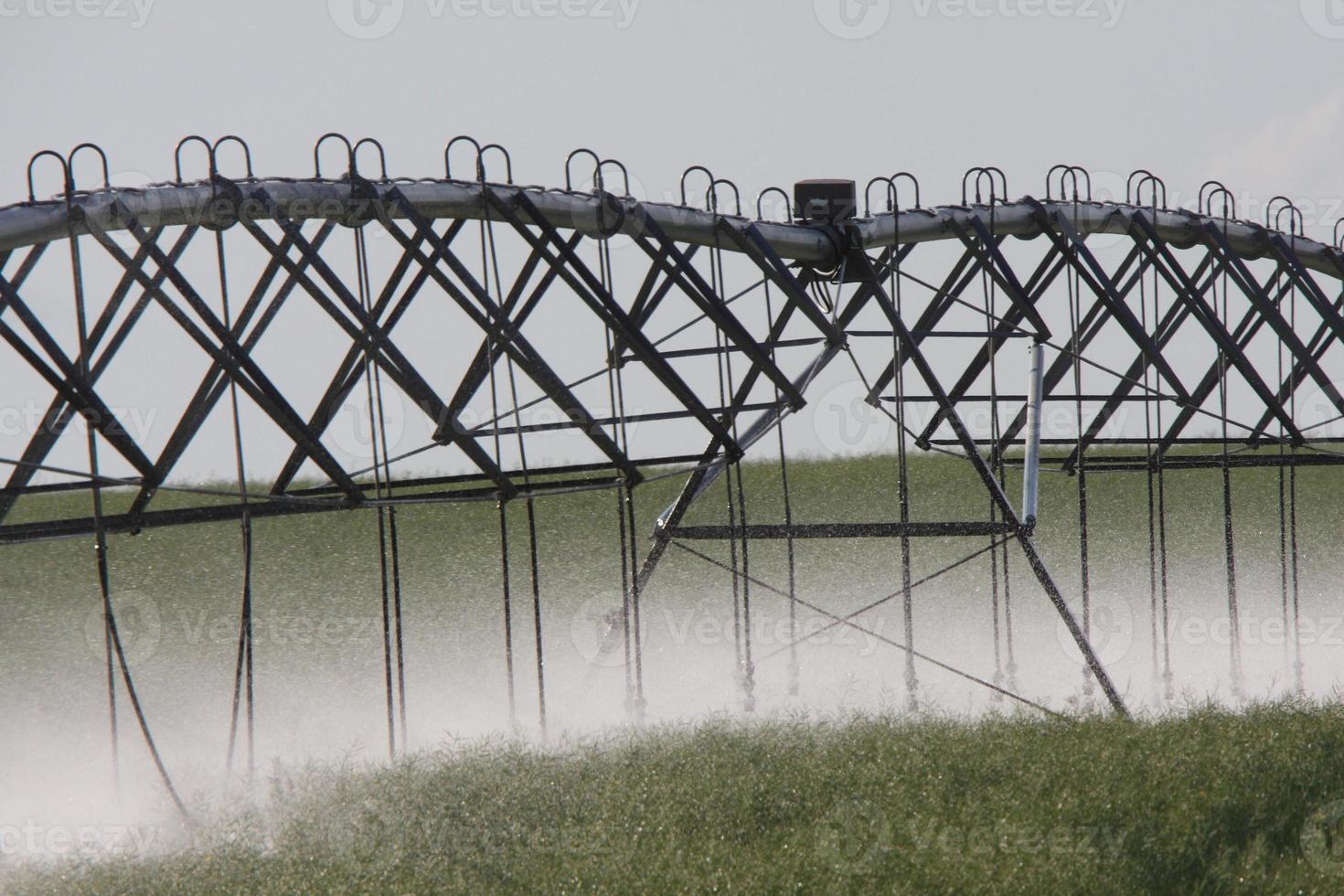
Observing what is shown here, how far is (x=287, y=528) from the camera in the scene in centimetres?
3350

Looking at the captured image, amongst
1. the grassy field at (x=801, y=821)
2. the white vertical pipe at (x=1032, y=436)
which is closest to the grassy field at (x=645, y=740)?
the grassy field at (x=801, y=821)

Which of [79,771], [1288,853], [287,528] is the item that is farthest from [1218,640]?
[287,528]

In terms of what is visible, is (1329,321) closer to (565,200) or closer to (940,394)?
(940,394)

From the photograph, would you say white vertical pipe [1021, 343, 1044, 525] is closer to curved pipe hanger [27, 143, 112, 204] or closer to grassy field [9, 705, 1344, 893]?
grassy field [9, 705, 1344, 893]

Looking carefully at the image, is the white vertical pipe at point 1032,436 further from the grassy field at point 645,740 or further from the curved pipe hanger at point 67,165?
the curved pipe hanger at point 67,165

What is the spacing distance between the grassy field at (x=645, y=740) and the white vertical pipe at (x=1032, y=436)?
2.01 metres

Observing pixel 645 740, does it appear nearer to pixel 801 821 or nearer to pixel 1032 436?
pixel 801 821

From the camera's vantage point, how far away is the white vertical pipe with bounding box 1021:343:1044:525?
48.2 ft

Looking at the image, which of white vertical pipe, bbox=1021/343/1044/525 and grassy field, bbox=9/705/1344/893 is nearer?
grassy field, bbox=9/705/1344/893

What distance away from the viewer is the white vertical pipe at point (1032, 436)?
48.2 feet

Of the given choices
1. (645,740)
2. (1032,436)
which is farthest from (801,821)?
(1032,436)

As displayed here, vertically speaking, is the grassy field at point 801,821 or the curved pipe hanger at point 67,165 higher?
the curved pipe hanger at point 67,165

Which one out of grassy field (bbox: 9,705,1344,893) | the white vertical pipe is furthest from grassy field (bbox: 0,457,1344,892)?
the white vertical pipe

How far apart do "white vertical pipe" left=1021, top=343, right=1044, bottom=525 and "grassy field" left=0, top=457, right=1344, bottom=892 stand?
201cm
